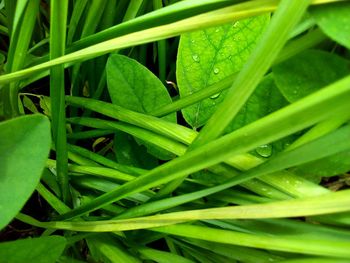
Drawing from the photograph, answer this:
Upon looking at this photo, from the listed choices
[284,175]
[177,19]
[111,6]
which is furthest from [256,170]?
[111,6]

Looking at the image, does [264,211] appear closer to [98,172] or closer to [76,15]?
[98,172]

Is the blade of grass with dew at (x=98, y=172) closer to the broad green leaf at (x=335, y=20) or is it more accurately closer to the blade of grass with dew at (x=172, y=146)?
the blade of grass with dew at (x=172, y=146)

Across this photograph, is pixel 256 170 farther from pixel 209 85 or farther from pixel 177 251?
pixel 177 251

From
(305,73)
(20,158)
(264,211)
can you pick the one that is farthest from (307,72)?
(20,158)

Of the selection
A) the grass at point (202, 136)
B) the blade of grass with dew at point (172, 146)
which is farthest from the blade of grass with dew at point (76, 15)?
the blade of grass with dew at point (172, 146)

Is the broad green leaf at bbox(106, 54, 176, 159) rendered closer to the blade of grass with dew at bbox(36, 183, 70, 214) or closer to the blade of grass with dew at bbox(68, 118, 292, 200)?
the blade of grass with dew at bbox(68, 118, 292, 200)

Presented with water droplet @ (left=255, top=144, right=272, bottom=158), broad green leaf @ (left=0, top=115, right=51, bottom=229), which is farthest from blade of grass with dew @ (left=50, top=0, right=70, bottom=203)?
water droplet @ (left=255, top=144, right=272, bottom=158)

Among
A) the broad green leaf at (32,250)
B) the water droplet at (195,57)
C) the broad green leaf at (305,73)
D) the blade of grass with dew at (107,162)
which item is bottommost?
the broad green leaf at (32,250)
